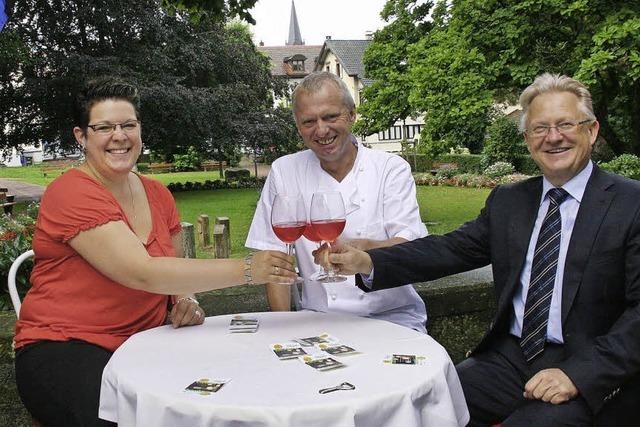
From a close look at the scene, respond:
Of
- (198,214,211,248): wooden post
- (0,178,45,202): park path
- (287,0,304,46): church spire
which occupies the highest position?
(287,0,304,46): church spire

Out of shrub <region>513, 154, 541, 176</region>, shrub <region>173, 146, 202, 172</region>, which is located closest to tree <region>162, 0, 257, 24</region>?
shrub <region>513, 154, 541, 176</region>

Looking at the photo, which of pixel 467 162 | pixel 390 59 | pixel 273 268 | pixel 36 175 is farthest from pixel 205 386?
pixel 36 175

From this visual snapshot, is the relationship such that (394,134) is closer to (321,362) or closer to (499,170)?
(499,170)

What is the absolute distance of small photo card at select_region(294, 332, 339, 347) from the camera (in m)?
2.61

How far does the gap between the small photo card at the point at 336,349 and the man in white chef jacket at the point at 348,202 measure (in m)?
0.83

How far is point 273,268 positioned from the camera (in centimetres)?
269

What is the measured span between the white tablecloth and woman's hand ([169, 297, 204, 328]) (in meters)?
0.12

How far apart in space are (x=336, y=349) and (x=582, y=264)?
1.11 m

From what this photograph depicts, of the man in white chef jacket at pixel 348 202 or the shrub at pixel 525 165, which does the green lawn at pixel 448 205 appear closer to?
the shrub at pixel 525 165

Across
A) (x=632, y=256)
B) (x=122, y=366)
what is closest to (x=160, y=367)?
(x=122, y=366)

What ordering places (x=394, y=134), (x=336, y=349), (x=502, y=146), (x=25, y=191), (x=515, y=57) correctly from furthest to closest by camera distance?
(x=394, y=134)
(x=502, y=146)
(x=25, y=191)
(x=515, y=57)
(x=336, y=349)

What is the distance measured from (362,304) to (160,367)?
1315 mm

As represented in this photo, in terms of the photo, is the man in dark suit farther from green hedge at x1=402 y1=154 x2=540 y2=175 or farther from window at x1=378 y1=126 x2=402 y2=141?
window at x1=378 y1=126 x2=402 y2=141

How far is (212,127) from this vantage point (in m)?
28.9
